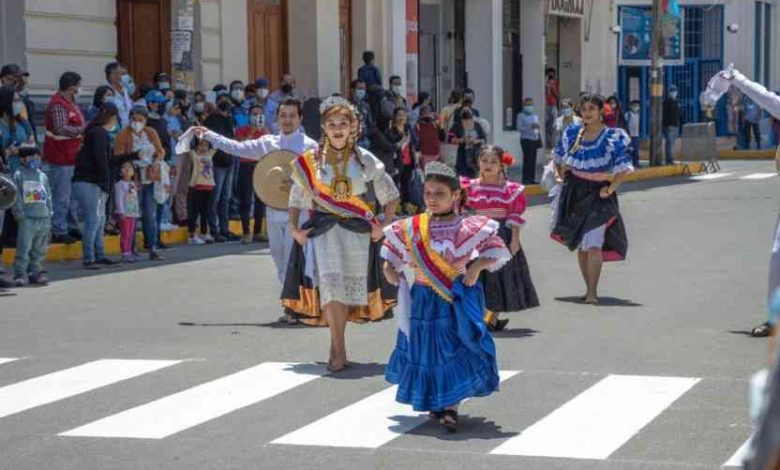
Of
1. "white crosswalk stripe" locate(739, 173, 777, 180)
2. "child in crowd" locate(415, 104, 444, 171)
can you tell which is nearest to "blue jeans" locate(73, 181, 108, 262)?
"child in crowd" locate(415, 104, 444, 171)

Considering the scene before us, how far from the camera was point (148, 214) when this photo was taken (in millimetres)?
19125

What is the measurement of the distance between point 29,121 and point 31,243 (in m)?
2.34

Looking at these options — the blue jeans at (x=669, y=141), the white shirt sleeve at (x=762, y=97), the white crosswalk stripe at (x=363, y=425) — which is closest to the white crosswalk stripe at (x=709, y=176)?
the blue jeans at (x=669, y=141)

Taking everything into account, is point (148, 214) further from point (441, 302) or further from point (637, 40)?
point (637, 40)

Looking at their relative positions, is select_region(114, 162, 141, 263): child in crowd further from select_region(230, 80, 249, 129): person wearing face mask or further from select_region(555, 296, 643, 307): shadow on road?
select_region(555, 296, 643, 307): shadow on road

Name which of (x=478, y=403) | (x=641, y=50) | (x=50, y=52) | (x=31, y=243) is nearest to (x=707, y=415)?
(x=478, y=403)

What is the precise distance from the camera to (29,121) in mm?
18250

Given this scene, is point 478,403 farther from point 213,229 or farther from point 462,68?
point 462,68

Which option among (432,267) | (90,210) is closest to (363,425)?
(432,267)

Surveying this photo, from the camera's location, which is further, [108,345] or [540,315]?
[540,315]

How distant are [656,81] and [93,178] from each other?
2231cm

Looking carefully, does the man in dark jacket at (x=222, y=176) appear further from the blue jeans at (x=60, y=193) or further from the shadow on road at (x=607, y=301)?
the shadow on road at (x=607, y=301)

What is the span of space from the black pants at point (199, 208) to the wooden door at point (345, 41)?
387 inches

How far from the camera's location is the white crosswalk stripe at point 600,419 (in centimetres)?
834
